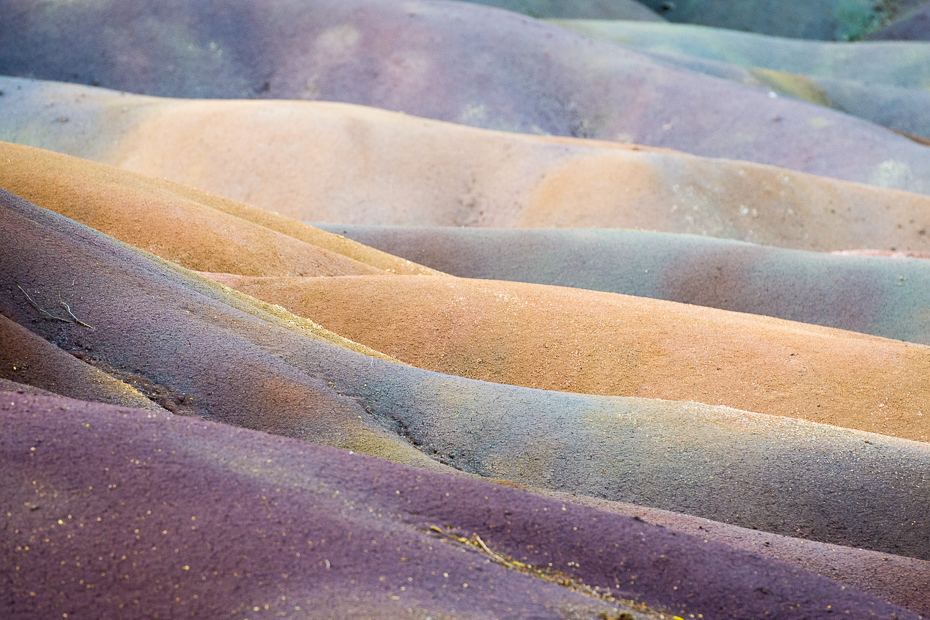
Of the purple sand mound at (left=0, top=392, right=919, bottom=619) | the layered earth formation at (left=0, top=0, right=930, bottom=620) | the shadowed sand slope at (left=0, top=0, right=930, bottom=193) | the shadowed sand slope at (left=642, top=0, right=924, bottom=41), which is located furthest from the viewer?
the shadowed sand slope at (left=642, top=0, right=924, bottom=41)

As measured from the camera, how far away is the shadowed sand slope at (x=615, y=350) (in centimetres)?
632

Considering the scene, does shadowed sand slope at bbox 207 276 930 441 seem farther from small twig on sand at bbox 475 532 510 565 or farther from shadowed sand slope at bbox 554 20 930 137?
shadowed sand slope at bbox 554 20 930 137

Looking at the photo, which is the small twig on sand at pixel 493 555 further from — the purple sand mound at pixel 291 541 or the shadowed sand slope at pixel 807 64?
the shadowed sand slope at pixel 807 64

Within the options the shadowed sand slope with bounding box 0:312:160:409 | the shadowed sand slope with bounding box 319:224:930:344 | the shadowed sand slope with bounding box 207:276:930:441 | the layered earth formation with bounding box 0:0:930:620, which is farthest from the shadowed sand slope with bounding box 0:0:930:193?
the shadowed sand slope with bounding box 0:312:160:409

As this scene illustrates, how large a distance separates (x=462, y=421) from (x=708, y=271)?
618 cm

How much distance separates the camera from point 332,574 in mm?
2586

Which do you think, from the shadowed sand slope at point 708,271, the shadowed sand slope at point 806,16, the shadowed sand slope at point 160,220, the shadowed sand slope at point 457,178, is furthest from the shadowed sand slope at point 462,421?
the shadowed sand slope at point 806,16

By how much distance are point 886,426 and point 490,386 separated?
10.6 ft

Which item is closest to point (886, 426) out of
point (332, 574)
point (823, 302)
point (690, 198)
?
point (823, 302)

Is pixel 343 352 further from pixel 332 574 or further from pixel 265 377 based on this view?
pixel 332 574

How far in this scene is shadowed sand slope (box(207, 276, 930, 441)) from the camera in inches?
249

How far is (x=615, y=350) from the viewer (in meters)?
6.59

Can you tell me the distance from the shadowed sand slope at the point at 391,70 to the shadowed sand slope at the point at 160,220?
10.9m

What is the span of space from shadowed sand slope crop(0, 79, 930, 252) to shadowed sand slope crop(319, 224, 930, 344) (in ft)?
10.2
